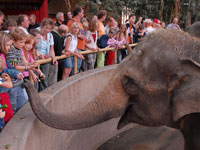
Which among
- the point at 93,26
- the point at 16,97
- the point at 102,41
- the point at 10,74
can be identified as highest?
the point at 93,26

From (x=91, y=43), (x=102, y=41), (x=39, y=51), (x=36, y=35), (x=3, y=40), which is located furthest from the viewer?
(x=102, y=41)

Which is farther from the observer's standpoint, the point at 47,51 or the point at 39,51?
the point at 47,51

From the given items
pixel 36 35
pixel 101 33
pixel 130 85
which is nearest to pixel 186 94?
pixel 130 85

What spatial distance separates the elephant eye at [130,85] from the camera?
2.21 meters

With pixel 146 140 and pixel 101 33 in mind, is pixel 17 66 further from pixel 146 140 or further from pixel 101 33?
pixel 101 33

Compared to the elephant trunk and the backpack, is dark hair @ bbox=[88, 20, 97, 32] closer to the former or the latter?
the backpack

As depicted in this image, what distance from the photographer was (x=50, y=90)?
3357mm

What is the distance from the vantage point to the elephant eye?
2207 millimetres

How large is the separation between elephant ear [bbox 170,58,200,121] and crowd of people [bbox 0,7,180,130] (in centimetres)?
88

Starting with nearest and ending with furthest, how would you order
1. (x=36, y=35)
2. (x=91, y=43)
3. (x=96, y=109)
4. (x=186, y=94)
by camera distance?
(x=186, y=94) < (x=96, y=109) < (x=36, y=35) < (x=91, y=43)

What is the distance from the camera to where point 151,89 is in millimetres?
2164

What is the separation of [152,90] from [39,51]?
3261mm

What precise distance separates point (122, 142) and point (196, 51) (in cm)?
330

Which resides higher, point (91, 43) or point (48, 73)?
point (91, 43)
